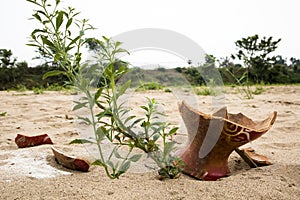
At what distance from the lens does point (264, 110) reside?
12.9ft

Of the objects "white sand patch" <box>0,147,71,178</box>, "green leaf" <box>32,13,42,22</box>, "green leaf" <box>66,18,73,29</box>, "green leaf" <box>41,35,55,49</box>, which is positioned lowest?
"white sand patch" <box>0,147,71,178</box>

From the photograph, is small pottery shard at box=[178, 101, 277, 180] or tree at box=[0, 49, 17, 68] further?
tree at box=[0, 49, 17, 68]

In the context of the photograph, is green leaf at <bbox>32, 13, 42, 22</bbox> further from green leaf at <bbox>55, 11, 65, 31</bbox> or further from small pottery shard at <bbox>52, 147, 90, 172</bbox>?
small pottery shard at <bbox>52, 147, 90, 172</bbox>

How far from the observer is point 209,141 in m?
1.52

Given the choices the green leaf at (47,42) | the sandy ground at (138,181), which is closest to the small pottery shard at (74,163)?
the sandy ground at (138,181)

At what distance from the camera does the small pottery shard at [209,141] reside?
1432 mm

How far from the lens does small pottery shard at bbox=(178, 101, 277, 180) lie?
1432mm

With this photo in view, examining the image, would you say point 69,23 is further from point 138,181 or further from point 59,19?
point 138,181

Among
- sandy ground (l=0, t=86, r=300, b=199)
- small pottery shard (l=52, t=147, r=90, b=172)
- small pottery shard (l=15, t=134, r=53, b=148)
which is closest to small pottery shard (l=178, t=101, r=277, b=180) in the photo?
sandy ground (l=0, t=86, r=300, b=199)

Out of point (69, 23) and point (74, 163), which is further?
point (74, 163)

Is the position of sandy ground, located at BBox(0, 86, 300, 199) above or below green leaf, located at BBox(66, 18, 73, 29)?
→ below

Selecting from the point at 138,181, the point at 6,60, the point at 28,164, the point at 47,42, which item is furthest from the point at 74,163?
the point at 6,60

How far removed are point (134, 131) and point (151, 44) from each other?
0.67m

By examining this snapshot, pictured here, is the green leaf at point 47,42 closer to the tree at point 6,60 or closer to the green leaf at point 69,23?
the green leaf at point 69,23
